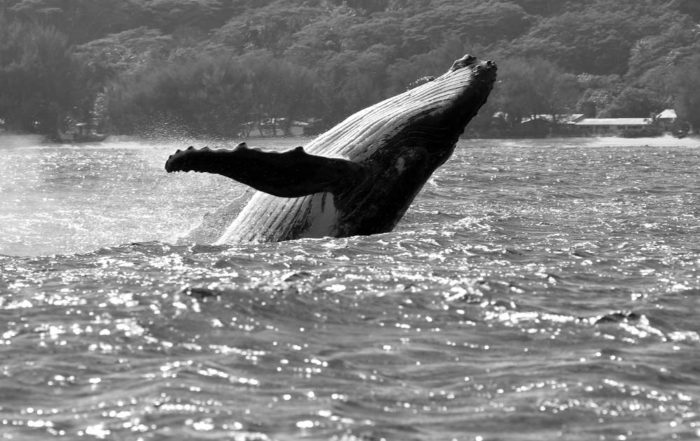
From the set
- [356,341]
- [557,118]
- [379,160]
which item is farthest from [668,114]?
[356,341]

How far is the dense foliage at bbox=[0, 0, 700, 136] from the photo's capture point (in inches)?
4289

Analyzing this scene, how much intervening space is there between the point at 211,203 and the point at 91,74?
3639 inches

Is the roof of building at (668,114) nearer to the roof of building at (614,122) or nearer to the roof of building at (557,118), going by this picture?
the roof of building at (614,122)

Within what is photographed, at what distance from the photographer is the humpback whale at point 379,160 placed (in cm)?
1072

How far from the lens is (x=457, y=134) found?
1120 cm

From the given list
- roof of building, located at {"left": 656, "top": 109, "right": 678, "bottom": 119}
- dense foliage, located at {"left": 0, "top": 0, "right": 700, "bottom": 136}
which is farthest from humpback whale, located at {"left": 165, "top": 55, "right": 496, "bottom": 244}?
roof of building, located at {"left": 656, "top": 109, "right": 678, "bottom": 119}

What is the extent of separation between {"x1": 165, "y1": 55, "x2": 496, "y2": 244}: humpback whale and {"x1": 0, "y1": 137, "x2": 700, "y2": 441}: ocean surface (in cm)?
23

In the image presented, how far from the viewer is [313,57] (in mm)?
131625

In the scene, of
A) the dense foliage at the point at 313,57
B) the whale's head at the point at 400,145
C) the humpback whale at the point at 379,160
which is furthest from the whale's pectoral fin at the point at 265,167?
the dense foliage at the point at 313,57

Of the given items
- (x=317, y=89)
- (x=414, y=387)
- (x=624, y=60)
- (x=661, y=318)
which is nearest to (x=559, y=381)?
(x=414, y=387)

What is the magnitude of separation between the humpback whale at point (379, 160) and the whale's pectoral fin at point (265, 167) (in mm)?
62

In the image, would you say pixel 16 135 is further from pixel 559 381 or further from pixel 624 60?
pixel 559 381

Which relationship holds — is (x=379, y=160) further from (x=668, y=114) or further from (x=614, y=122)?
(x=668, y=114)

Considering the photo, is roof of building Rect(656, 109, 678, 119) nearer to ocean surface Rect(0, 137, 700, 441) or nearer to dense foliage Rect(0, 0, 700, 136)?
dense foliage Rect(0, 0, 700, 136)
